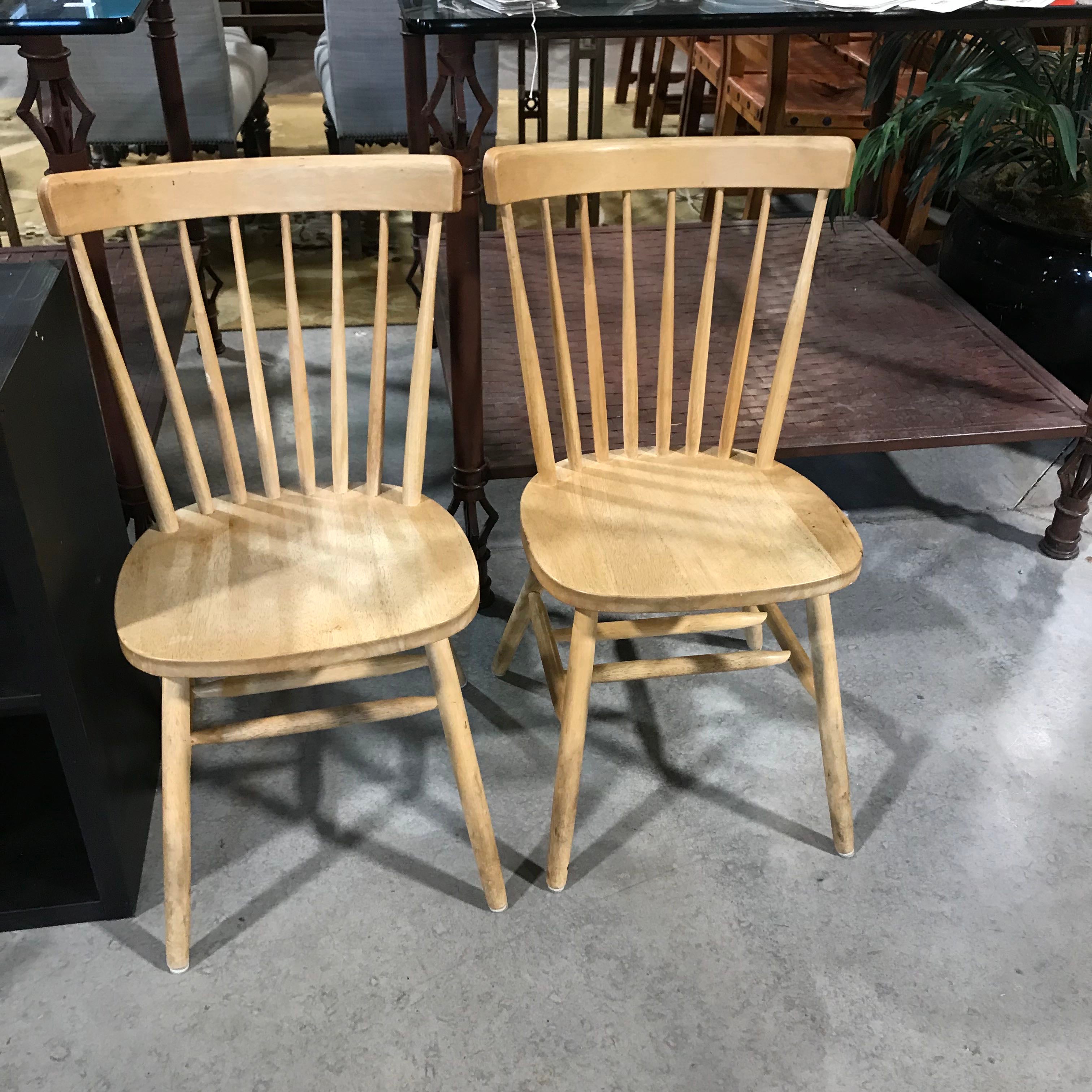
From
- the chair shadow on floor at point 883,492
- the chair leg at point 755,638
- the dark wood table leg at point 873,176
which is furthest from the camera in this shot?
the dark wood table leg at point 873,176

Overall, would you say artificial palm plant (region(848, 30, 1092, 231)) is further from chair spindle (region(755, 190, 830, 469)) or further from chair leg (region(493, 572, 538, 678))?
chair leg (region(493, 572, 538, 678))

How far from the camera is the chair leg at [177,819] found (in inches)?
47.3

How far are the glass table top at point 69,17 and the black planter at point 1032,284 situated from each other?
171cm

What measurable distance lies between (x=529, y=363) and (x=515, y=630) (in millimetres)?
489

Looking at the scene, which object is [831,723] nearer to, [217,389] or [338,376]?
[338,376]

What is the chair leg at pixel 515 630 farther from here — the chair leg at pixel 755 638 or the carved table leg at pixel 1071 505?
the carved table leg at pixel 1071 505

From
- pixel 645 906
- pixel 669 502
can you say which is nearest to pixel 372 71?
pixel 669 502

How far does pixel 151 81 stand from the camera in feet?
9.32

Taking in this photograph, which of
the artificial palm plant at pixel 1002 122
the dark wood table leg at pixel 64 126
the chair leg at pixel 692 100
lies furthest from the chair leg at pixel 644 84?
the dark wood table leg at pixel 64 126

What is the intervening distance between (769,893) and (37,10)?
4.95 feet

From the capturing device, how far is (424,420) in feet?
4.44

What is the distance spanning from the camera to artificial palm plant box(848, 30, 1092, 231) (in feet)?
6.10

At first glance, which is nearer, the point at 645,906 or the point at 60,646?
the point at 60,646

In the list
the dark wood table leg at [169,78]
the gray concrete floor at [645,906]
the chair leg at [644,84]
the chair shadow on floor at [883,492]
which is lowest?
the gray concrete floor at [645,906]
